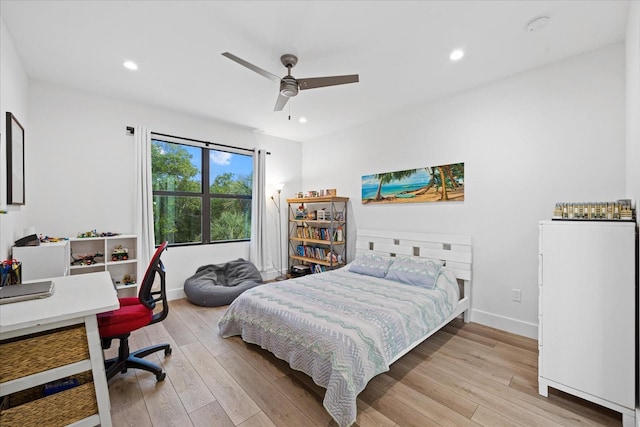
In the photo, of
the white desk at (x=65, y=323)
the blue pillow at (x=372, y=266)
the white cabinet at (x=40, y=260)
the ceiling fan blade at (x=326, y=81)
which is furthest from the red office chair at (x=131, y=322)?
the blue pillow at (x=372, y=266)

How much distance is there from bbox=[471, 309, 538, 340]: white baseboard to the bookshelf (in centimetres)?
208

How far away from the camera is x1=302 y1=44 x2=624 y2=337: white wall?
242 cm

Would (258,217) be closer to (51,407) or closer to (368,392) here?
(368,392)

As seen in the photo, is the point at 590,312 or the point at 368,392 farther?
the point at 368,392

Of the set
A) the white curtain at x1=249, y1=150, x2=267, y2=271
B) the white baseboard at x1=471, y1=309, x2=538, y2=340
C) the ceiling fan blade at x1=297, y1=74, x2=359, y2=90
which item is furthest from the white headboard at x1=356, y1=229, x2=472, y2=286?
the ceiling fan blade at x1=297, y1=74, x2=359, y2=90

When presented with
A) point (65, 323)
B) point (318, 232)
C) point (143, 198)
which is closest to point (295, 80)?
point (65, 323)

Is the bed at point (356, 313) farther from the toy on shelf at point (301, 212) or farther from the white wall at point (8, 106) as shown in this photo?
the white wall at point (8, 106)

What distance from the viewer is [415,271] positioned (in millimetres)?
3031

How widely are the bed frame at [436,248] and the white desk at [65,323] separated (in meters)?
2.65

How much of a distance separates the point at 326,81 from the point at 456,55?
1.26 metres

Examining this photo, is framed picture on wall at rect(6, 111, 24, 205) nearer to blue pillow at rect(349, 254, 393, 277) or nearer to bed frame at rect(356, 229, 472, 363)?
blue pillow at rect(349, 254, 393, 277)

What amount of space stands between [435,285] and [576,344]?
45.5 inches

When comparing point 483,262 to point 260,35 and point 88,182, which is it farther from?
point 88,182

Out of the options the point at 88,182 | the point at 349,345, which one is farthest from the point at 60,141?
the point at 349,345
